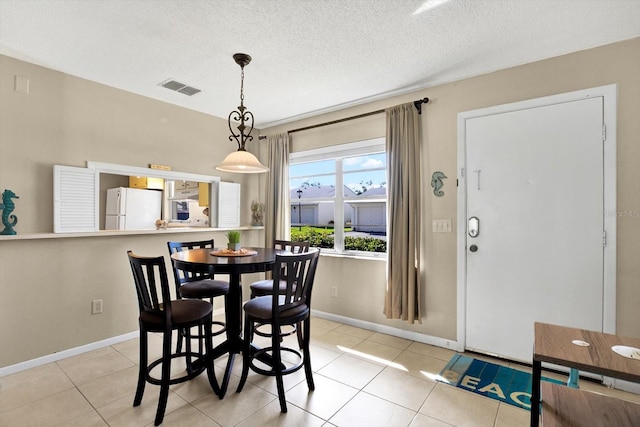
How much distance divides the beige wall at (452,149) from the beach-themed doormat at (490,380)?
0.37 m

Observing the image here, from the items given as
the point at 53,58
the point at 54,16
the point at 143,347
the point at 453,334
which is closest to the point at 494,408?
the point at 453,334

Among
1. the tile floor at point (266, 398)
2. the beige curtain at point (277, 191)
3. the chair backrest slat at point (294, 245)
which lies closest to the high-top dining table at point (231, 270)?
the tile floor at point (266, 398)

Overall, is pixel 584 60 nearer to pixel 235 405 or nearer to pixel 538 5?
pixel 538 5

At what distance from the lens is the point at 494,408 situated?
2.06m

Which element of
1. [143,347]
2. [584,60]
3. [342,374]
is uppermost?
[584,60]

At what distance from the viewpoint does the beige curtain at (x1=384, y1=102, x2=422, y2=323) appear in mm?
3100

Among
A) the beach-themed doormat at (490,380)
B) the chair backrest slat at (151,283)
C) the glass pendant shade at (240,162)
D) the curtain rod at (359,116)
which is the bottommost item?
the beach-themed doormat at (490,380)

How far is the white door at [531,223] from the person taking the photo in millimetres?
2410

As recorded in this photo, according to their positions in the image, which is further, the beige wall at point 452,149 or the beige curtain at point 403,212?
the beige curtain at point 403,212

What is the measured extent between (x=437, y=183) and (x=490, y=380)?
1735 mm

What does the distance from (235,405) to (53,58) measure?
10.3 feet

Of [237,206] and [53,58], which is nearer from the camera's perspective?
[53,58]

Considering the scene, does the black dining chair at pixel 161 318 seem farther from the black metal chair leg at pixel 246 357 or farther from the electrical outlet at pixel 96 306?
the electrical outlet at pixel 96 306

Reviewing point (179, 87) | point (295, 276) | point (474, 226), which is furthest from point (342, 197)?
point (179, 87)
